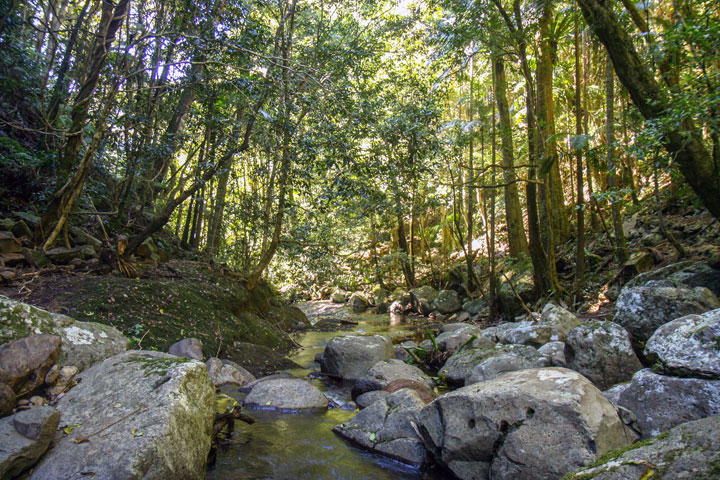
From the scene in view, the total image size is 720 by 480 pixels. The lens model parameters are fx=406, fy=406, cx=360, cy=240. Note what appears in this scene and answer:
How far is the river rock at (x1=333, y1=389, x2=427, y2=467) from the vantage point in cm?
Answer: 391

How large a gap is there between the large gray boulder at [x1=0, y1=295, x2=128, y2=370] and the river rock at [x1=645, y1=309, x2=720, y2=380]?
520 centimetres

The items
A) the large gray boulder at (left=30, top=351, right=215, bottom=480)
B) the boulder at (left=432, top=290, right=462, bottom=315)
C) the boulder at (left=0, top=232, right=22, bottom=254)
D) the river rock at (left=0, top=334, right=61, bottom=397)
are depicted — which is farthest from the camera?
the boulder at (left=432, top=290, right=462, bottom=315)

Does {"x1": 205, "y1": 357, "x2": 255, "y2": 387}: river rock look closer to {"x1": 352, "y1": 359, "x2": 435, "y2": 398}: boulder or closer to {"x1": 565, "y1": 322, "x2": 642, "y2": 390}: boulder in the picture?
{"x1": 352, "y1": 359, "x2": 435, "y2": 398}: boulder

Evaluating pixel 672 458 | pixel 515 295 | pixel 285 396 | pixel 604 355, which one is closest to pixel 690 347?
pixel 604 355

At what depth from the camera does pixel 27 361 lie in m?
3.08

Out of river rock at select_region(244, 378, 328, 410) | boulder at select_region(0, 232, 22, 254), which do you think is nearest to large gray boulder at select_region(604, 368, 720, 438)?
river rock at select_region(244, 378, 328, 410)

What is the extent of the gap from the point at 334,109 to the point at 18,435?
5.81 meters

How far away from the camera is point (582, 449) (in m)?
2.91

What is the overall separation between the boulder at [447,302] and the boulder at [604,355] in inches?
414

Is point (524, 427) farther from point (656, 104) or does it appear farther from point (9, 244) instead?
point (9, 244)

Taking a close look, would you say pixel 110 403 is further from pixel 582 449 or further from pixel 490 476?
pixel 582 449

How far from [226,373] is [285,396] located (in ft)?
3.95

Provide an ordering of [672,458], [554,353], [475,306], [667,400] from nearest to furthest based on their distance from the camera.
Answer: [672,458] < [667,400] < [554,353] < [475,306]

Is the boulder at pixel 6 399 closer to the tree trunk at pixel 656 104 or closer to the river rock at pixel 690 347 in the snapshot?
the river rock at pixel 690 347
